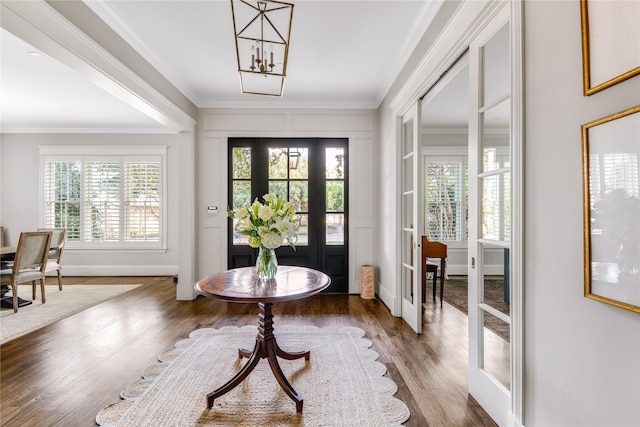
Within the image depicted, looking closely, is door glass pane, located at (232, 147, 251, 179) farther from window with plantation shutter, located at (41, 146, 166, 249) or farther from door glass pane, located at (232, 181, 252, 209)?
window with plantation shutter, located at (41, 146, 166, 249)

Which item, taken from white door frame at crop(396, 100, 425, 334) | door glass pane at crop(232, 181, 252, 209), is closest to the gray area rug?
door glass pane at crop(232, 181, 252, 209)

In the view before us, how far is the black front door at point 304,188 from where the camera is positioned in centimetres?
477

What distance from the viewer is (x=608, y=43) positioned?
1.09 meters

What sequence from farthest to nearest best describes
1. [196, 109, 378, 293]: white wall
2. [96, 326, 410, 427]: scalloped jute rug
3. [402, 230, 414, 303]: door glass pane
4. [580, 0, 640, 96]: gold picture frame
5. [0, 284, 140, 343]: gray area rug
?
[196, 109, 378, 293]: white wall < [402, 230, 414, 303]: door glass pane < [0, 284, 140, 343]: gray area rug < [96, 326, 410, 427]: scalloped jute rug < [580, 0, 640, 96]: gold picture frame

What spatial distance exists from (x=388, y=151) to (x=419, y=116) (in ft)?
3.07

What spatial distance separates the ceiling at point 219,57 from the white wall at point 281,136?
17cm

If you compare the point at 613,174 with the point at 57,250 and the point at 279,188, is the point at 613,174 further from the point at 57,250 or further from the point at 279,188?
the point at 57,250

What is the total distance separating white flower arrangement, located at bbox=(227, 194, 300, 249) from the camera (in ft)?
7.11

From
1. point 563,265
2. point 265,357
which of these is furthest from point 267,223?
point 563,265

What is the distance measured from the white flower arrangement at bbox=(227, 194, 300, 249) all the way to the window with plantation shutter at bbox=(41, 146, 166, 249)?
4.76m

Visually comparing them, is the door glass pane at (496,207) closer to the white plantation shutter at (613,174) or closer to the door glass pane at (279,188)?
the white plantation shutter at (613,174)

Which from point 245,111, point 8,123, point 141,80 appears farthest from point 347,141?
point 8,123

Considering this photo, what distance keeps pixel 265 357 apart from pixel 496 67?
7.63ft

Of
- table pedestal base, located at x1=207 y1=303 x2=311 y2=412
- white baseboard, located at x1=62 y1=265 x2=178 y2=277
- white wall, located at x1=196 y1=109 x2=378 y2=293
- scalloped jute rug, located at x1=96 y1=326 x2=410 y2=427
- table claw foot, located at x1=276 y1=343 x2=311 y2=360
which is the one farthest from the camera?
white baseboard, located at x1=62 y1=265 x2=178 y2=277
